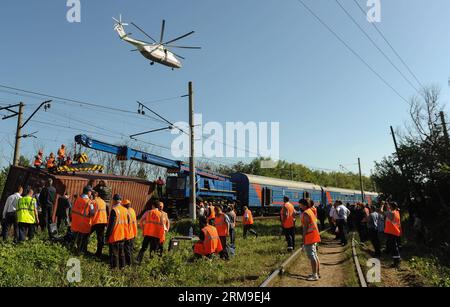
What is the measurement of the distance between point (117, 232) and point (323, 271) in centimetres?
540

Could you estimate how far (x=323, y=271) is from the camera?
9617mm

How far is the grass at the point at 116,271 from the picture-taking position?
7359 mm

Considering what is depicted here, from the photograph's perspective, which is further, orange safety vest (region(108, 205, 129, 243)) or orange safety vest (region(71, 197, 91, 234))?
orange safety vest (region(71, 197, 91, 234))

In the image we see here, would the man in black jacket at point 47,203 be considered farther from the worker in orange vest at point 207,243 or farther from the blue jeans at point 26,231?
the worker in orange vest at point 207,243

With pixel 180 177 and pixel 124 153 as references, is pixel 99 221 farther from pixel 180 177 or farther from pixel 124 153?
pixel 180 177

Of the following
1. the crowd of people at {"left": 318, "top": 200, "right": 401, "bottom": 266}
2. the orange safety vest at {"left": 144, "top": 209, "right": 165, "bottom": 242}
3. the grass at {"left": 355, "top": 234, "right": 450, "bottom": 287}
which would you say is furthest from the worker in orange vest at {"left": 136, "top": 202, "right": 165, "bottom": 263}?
the crowd of people at {"left": 318, "top": 200, "right": 401, "bottom": 266}

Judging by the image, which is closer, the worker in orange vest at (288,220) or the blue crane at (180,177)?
the worker in orange vest at (288,220)

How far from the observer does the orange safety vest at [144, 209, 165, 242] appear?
31.8 ft

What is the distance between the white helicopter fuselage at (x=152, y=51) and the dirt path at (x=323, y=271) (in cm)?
1152

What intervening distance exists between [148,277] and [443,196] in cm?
2145

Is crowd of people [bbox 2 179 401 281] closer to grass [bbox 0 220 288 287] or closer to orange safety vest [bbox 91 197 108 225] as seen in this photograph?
orange safety vest [bbox 91 197 108 225]

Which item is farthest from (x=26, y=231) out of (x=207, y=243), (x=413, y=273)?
(x=413, y=273)

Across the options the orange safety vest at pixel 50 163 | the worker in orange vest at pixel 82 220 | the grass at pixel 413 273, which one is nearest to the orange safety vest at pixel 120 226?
the worker in orange vest at pixel 82 220

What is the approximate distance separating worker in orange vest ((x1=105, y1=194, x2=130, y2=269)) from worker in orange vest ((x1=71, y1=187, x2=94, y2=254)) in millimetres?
1089
